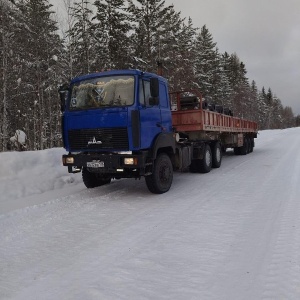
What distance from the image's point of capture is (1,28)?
50.6 ft

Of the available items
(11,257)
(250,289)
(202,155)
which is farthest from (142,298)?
(202,155)

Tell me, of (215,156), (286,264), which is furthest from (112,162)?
(215,156)

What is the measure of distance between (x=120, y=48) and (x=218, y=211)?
20.0 metres

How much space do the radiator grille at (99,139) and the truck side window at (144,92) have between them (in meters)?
0.82

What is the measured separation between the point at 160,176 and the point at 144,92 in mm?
2043

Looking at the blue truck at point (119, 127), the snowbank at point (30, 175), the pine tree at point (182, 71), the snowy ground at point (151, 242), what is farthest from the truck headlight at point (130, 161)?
the pine tree at point (182, 71)

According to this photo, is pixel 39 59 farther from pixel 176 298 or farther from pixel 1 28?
pixel 176 298

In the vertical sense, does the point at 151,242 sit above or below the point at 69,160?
below

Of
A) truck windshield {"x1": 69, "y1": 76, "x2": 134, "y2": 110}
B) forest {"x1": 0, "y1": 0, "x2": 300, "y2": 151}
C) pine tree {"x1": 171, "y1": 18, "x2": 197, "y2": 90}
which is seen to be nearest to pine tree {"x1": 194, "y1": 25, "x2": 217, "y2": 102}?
pine tree {"x1": 171, "y1": 18, "x2": 197, "y2": 90}

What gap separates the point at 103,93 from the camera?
657 cm

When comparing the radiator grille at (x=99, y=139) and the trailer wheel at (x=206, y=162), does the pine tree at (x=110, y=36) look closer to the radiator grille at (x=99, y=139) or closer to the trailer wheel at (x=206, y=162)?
the trailer wheel at (x=206, y=162)

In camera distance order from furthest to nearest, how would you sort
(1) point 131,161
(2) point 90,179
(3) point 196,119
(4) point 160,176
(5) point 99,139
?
(3) point 196,119
(2) point 90,179
(4) point 160,176
(5) point 99,139
(1) point 131,161

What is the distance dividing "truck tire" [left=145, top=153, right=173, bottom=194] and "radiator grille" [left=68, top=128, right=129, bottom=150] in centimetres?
105

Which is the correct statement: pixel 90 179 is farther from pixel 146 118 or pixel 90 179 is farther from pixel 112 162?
pixel 146 118
